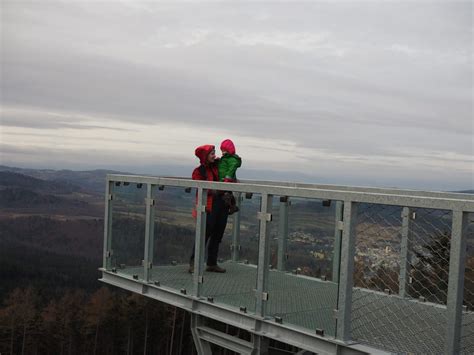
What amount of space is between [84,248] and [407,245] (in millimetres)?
105089

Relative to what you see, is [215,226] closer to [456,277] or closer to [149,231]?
[149,231]

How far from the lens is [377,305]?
18.9 feet

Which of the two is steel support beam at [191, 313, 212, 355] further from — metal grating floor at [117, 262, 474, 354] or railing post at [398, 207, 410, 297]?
railing post at [398, 207, 410, 297]

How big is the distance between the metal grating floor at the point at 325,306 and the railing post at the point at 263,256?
0.09m

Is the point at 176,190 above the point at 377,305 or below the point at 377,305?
above

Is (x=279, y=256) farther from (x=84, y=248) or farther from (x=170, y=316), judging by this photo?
(x=84, y=248)

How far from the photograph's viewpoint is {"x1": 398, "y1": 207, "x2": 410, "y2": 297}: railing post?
201 inches

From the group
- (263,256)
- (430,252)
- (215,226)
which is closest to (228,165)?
(215,226)

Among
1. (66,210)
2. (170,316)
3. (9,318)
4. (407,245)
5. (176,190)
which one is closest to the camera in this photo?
(407,245)

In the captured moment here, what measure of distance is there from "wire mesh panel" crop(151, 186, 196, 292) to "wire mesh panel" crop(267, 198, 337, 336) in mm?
1142

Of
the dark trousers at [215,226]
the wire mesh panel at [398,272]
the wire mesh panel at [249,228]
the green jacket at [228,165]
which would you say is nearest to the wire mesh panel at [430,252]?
the wire mesh panel at [398,272]

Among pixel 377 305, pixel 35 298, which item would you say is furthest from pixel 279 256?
pixel 35 298

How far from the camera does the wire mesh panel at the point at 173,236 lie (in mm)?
6812

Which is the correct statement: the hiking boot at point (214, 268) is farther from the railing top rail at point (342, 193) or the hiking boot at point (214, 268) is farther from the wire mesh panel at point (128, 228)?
the railing top rail at point (342, 193)
